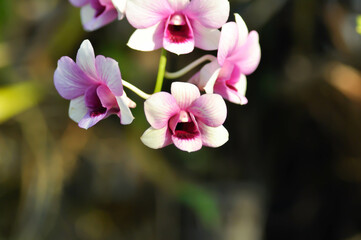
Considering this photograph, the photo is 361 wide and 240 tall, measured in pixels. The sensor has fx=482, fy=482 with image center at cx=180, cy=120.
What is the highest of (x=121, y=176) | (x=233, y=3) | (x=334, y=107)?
(x=233, y=3)

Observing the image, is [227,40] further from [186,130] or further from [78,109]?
[78,109]

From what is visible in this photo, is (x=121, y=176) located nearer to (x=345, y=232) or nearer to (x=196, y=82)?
(x=345, y=232)

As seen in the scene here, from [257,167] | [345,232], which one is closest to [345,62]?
[257,167]

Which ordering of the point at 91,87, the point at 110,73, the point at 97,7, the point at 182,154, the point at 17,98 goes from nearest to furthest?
the point at 110,73 → the point at 91,87 → the point at 97,7 → the point at 17,98 → the point at 182,154

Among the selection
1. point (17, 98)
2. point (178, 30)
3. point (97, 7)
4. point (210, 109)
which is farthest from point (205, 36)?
point (17, 98)

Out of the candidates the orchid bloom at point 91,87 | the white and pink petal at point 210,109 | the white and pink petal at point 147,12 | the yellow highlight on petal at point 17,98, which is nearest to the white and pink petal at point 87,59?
the orchid bloom at point 91,87

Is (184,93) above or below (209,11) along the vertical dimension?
below
